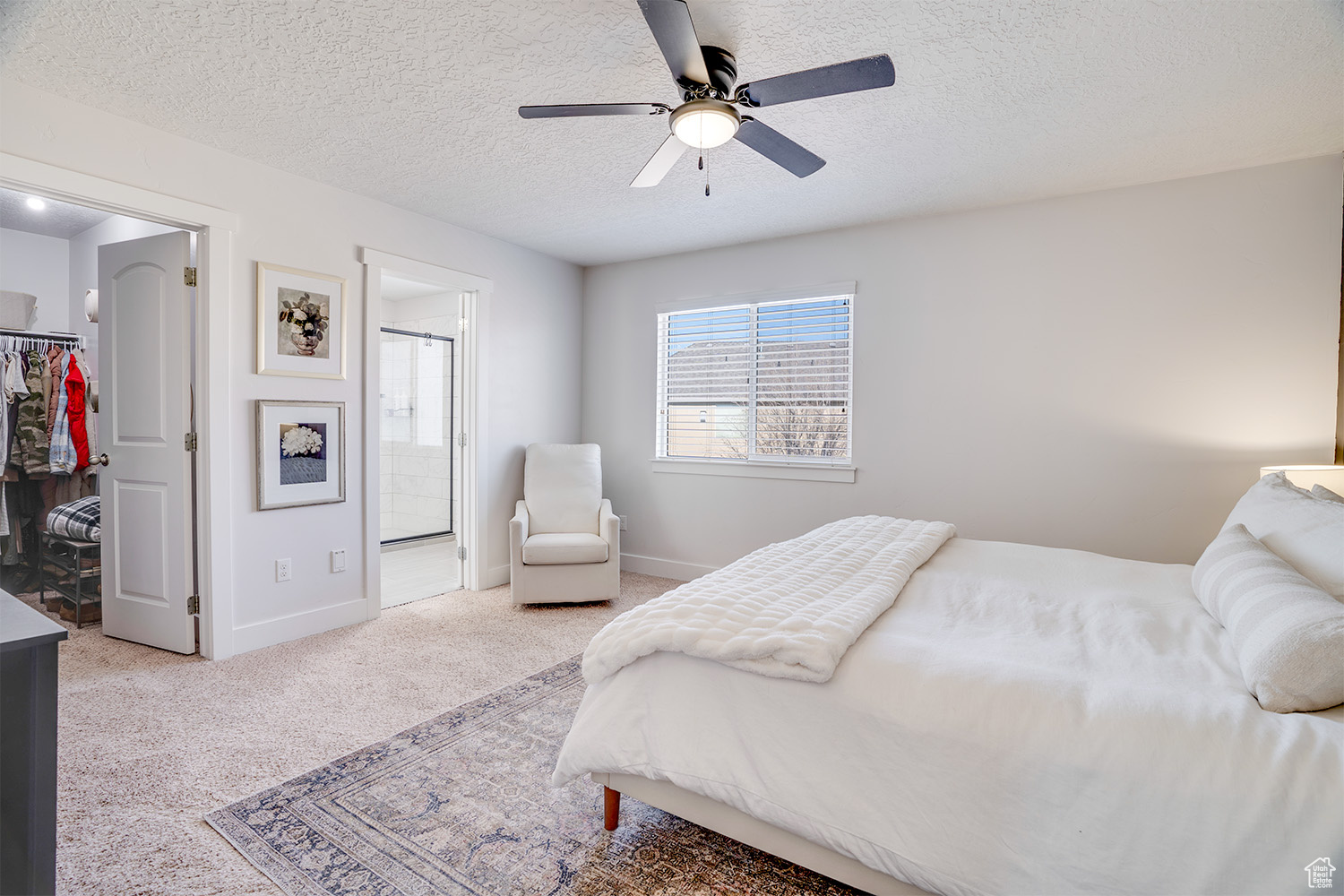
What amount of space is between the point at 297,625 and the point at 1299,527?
4.24 meters

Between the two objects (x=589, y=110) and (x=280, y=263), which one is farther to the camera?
(x=280, y=263)

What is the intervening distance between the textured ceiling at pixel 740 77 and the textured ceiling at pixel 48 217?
1895 mm

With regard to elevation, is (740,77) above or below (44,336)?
above

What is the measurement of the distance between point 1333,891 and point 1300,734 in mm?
234

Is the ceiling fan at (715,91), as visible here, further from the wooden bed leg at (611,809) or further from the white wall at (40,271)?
the white wall at (40,271)

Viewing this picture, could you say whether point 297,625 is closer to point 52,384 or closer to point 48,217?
point 52,384

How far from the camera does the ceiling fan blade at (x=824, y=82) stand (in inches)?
69.2

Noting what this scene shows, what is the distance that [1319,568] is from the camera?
164cm

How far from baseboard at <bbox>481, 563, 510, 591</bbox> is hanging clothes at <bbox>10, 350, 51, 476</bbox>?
2823mm

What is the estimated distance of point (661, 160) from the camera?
2.44 metres

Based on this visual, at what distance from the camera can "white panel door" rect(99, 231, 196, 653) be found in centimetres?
312

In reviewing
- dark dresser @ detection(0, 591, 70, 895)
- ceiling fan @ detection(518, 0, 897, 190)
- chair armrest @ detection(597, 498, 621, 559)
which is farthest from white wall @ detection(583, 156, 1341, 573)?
dark dresser @ detection(0, 591, 70, 895)

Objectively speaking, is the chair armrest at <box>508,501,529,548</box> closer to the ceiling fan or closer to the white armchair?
the white armchair

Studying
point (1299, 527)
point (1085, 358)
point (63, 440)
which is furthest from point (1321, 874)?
point (63, 440)
